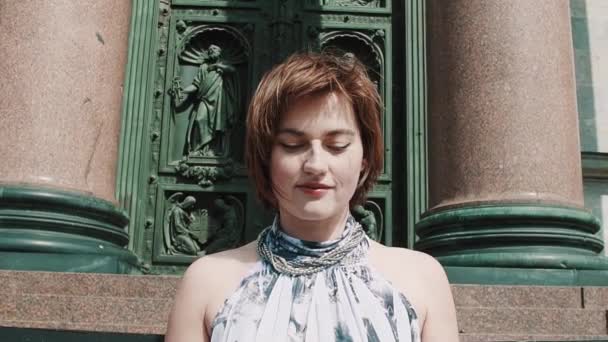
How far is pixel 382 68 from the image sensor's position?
1137 centimetres

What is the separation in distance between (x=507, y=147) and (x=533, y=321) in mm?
1931

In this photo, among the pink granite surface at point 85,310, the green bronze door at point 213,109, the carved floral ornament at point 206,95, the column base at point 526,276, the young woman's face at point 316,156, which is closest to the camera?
the young woman's face at point 316,156

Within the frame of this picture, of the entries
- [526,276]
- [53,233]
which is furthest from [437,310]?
[53,233]

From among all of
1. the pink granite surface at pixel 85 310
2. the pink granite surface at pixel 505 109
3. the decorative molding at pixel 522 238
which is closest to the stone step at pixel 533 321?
the decorative molding at pixel 522 238

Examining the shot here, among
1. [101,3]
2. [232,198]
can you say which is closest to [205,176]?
[232,198]

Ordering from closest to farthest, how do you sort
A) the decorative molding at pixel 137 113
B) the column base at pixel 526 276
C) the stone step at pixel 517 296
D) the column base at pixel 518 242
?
the stone step at pixel 517 296 → the column base at pixel 526 276 → the column base at pixel 518 242 → the decorative molding at pixel 137 113

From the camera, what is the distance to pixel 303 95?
7.50 feet

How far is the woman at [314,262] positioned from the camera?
7.29ft

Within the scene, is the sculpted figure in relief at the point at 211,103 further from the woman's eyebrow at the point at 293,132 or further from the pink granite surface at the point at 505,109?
the woman's eyebrow at the point at 293,132

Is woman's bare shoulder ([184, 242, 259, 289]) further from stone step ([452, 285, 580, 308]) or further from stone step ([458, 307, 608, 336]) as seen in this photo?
stone step ([452, 285, 580, 308])

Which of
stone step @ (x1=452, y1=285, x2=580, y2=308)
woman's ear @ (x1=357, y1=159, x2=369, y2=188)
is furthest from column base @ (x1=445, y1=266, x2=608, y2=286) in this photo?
woman's ear @ (x1=357, y1=159, x2=369, y2=188)

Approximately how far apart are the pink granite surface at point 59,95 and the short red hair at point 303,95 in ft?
15.5

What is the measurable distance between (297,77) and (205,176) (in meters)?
8.74

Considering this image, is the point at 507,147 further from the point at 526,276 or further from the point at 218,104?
the point at 218,104
